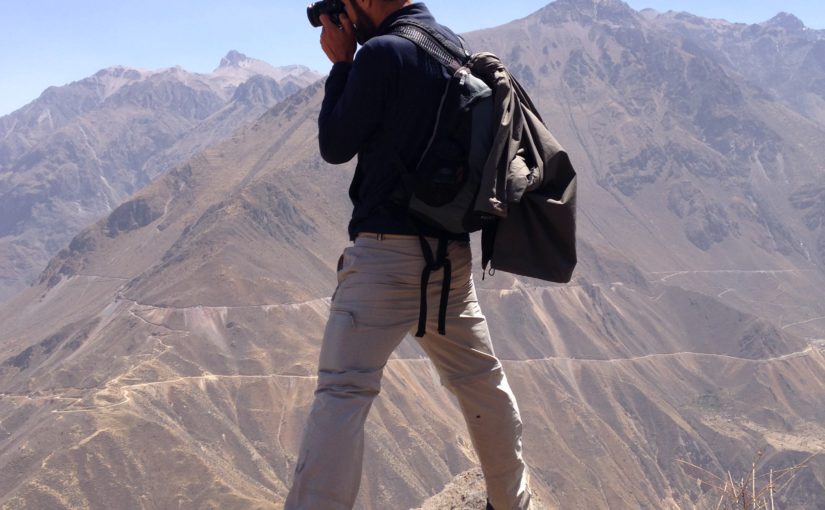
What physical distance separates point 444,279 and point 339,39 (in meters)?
1.38

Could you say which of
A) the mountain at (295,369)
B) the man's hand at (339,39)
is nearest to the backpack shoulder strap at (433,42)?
the man's hand at (339,39)

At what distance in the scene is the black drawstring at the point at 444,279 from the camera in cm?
455

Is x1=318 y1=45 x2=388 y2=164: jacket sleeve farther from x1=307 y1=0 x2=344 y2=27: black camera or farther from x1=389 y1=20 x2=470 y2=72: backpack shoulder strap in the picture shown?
x1=307 y1=0 x2=344 y2=27: black camera

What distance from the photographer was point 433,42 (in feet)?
15.3

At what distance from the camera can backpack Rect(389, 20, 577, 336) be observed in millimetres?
4445

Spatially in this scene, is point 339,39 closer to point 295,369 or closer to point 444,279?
point 444,279

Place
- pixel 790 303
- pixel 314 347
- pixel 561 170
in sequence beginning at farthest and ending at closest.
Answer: pixel 790 303 → pixel 314 347 → pixel 561 170

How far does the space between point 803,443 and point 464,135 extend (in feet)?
377

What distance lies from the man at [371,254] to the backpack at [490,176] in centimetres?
8

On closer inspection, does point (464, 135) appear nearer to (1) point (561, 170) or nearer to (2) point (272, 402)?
(1) point (561, 170)

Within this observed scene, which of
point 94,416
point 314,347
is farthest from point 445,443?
point 94,416

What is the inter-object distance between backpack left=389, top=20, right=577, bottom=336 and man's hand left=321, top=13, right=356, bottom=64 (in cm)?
30

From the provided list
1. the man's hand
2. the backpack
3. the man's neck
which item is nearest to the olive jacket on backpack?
the backpack

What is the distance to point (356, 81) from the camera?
446 centimetres
